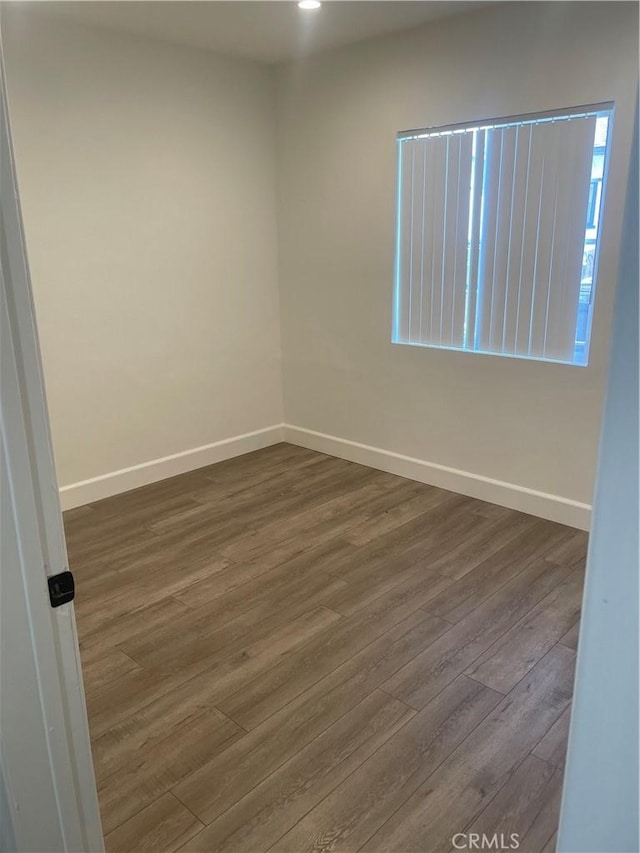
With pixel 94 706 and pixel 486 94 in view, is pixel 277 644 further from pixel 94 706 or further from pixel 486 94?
pixel 486 94

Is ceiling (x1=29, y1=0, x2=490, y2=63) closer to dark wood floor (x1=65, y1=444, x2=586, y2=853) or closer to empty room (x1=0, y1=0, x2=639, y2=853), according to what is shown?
empty room (x1=0, y1=0, x2=639, y2=853)

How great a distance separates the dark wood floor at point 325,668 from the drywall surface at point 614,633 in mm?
1164

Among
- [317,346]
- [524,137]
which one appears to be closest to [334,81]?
[524,137]

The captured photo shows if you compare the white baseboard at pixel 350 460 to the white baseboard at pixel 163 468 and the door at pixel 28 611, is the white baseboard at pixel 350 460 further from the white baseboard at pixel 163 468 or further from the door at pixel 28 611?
the door at pixel 28 611

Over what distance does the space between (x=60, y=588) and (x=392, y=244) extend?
3278 millimetres

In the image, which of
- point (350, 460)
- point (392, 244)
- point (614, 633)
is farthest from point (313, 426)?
point (614, 633)

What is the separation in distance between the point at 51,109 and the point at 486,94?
2.23m

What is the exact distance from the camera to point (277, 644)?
99.3 inches

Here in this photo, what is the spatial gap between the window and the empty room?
2cm

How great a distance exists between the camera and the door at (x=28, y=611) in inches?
37.2

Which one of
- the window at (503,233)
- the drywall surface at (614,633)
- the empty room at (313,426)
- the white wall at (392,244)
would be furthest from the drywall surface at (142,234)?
the drywall surface at (614,633)

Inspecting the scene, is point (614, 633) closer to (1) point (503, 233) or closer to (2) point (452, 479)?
(1) point (503, 233)

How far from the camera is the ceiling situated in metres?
3.07

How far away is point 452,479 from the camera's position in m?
3.93
